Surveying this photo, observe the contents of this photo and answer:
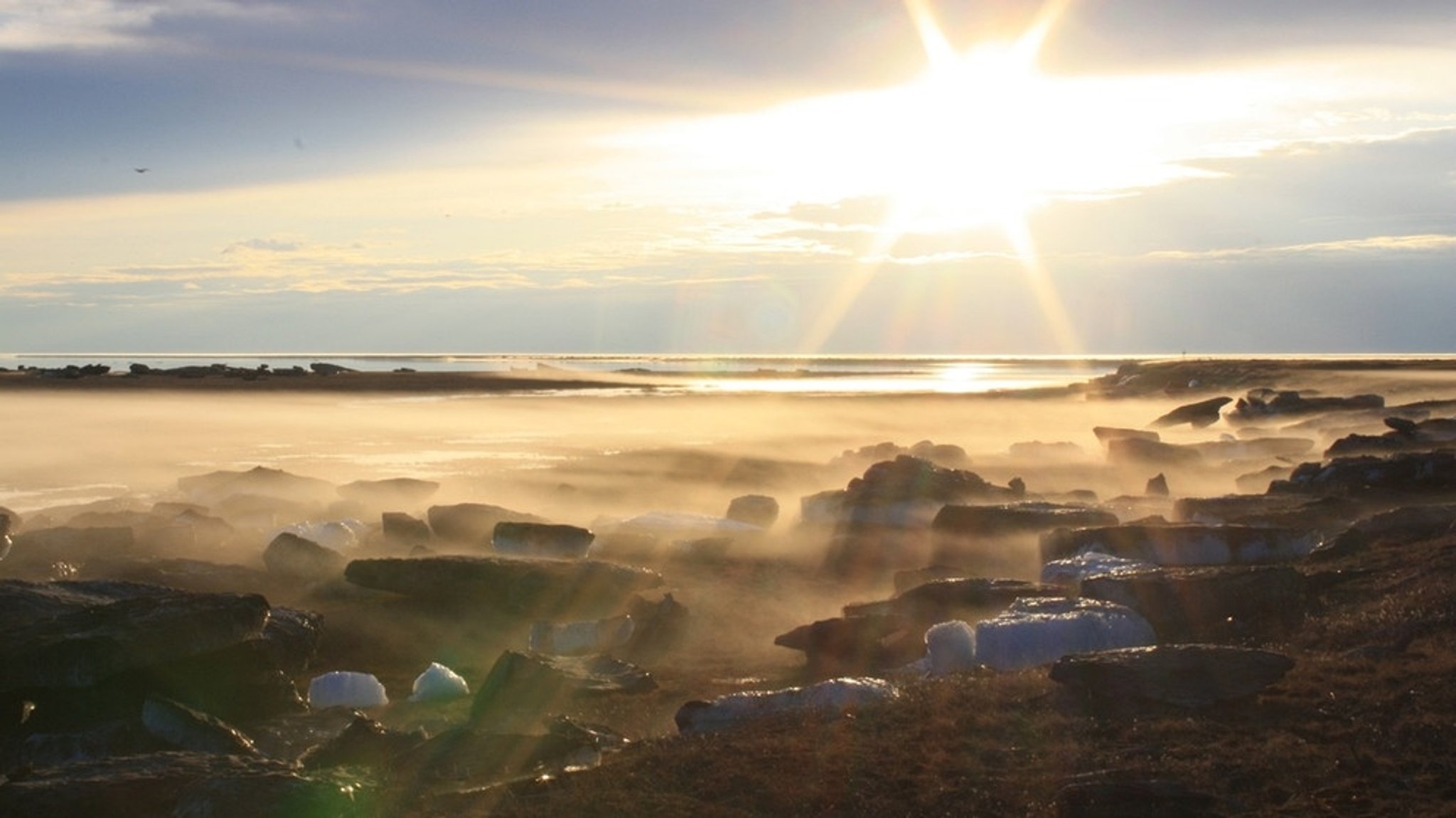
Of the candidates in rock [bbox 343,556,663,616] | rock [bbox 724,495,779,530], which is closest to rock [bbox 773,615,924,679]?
rock [bbox 343,556,663,616]

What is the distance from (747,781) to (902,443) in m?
35.3

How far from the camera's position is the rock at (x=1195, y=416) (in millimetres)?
46625

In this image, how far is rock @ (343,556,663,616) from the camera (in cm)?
1788

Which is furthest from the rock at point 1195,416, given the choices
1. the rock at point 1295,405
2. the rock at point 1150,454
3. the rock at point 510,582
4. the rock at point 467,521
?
the rock at point 510,582

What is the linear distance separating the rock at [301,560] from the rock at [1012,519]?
31.4 ft

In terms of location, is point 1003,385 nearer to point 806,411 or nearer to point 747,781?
point 806,411

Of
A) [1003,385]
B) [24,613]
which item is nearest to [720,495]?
[24,613]

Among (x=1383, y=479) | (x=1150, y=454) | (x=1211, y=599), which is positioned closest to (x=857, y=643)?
(x=1211, y=599)

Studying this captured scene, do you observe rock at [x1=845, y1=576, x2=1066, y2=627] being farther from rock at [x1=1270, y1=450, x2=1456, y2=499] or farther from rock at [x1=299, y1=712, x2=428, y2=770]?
rock at [x1=1270, y1=450, x2=1456, y2=499]

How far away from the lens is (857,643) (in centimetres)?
1520

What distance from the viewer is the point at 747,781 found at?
10000 millimetres

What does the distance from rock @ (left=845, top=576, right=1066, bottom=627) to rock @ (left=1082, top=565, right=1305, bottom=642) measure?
106 centimetres

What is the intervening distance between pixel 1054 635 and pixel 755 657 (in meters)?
4.16

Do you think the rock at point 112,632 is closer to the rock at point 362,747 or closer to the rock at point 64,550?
the rock at point 362,747
